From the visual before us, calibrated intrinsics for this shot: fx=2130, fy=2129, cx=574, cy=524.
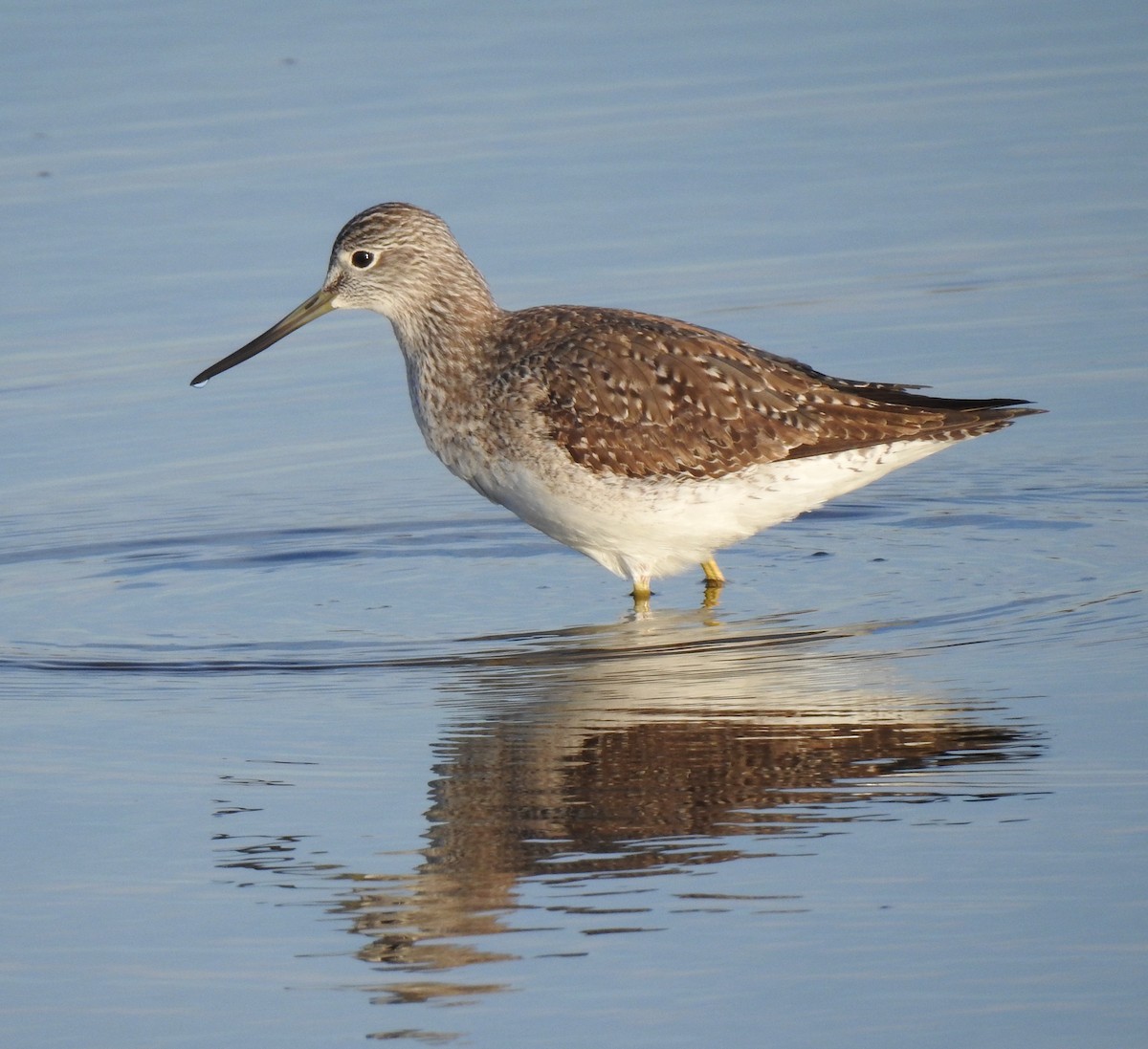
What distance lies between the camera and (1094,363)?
11945mm

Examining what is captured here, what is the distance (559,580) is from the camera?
10070 millimetres

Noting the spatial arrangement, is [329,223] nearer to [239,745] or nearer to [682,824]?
[239,745]

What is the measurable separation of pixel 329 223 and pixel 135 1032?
915cm

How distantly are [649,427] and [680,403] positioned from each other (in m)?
0.20

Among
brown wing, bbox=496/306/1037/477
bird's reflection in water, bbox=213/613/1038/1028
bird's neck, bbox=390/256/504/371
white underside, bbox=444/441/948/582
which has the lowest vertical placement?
bird's reflection in water, bbox=213/613/1038/1028

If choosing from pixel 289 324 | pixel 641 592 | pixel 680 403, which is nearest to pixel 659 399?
pixel 680 403

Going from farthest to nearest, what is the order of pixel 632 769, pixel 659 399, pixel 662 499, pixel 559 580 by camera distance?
1. pixel 559 580
2. pixel 659 399
3. pixel 662 499
4. pixel 632 769

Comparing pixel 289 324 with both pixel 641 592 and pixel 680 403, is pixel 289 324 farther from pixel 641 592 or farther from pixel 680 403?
pixel 641 592

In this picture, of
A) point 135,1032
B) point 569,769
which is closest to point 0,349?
point 569,769

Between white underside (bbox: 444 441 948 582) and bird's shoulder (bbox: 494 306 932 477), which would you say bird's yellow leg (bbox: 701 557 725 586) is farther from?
bird's shoulder (bbox: 494 306 932 477)

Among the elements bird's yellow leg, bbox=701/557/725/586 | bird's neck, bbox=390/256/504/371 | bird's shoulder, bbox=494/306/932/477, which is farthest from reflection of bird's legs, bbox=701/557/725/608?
bird's neck, bbox=390/256/504/371

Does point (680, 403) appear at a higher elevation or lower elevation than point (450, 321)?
lower

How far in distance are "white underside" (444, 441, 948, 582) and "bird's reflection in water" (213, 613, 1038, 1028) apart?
23.2 inches

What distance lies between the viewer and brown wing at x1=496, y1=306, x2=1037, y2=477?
30.5 ft
